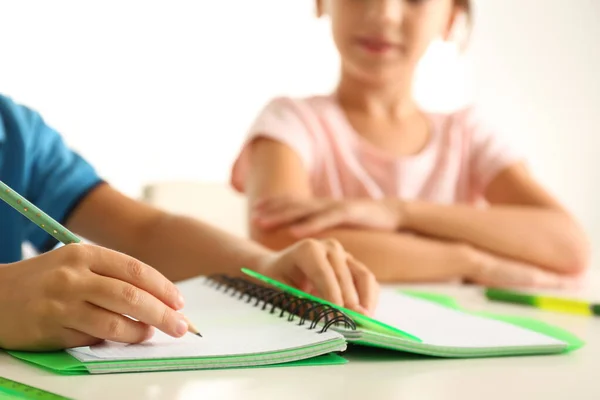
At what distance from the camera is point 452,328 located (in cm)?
60

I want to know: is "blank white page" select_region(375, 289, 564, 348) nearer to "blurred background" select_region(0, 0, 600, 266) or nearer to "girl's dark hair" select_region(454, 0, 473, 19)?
"girl's dark hair" select_region(454, 0, 473, 19)

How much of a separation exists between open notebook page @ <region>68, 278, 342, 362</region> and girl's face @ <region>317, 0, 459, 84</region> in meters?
0.71

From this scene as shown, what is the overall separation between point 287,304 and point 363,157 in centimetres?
73

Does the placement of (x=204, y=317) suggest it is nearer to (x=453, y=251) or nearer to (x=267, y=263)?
(x=267, y=263)

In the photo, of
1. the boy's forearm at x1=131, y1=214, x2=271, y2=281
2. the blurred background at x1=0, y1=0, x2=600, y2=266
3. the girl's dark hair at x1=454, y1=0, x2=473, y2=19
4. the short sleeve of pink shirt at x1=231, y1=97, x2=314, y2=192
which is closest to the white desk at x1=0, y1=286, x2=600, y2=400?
the boy's forearm at x1=131, y1=214, x2=271, y2=281

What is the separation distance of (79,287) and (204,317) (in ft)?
0.42

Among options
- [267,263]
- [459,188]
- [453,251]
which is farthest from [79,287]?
[459,188]

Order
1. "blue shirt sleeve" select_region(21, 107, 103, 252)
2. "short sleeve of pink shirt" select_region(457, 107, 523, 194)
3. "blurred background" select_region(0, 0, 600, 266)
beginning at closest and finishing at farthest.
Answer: "blue shirt sleeve" select_region(21, 107, 103, 252) → "short sleeve of pink shirt" select_region(457, 107, 523, 194) → "blurred background" select_region(0, 0, 600, 266)

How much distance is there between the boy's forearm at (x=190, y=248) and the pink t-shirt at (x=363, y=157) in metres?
0.41

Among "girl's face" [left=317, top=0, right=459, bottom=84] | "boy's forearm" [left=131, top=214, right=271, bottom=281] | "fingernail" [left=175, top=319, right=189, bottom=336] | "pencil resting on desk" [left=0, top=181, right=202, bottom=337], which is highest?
"girl's face" [left=317, top=0, right=459, bottom=84]

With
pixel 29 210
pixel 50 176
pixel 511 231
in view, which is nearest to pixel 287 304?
pixel 29 210

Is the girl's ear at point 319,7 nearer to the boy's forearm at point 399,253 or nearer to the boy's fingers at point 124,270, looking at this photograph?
the boy's forearm at point 399,253

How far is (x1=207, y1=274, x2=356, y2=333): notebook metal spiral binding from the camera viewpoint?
0.51m

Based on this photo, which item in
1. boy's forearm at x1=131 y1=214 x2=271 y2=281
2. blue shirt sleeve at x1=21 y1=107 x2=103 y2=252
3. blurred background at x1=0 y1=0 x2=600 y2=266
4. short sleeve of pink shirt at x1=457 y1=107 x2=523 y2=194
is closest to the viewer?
boy's forearm at x1=131 y1=214 x2=271 y2=281
